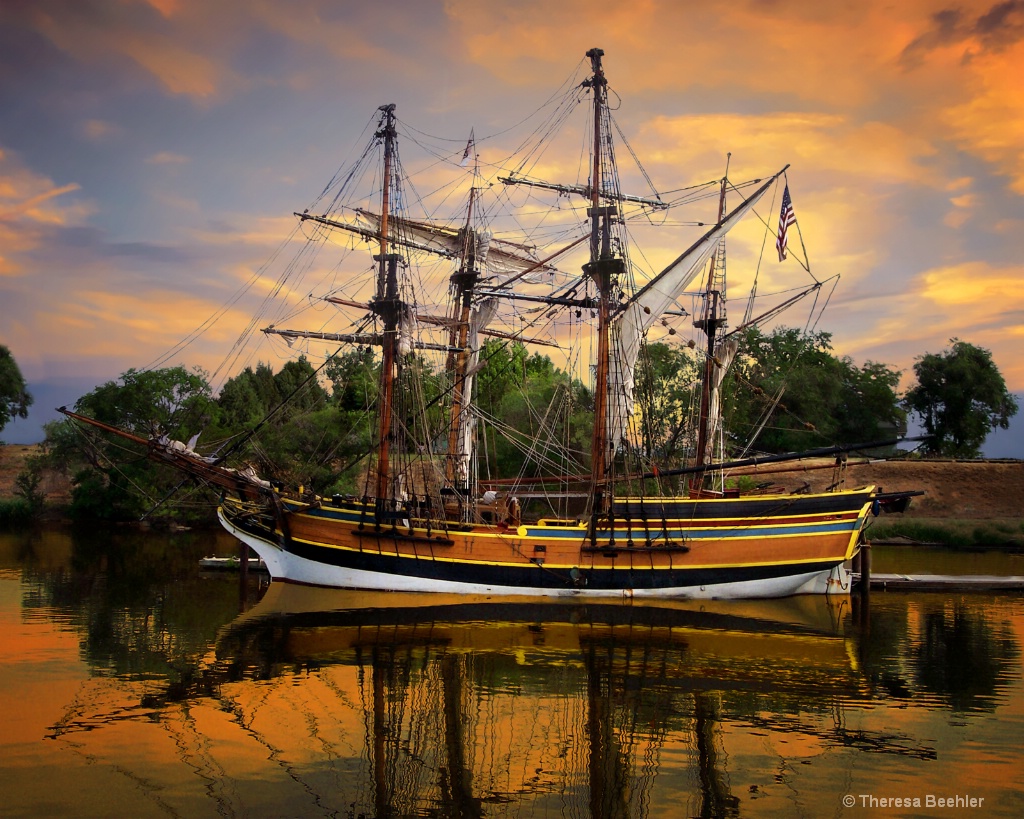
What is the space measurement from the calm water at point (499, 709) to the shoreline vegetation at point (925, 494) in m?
23.8

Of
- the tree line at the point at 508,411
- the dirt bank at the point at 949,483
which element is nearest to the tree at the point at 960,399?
the tree line at the point at 508,411

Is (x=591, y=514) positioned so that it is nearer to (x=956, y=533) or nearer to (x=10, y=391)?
(x=956, y=533)

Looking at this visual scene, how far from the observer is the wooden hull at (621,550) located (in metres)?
25.0

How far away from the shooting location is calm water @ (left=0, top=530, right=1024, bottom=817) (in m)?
10.4

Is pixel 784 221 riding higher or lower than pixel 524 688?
higher

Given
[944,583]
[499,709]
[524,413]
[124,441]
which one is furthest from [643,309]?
[124,441]

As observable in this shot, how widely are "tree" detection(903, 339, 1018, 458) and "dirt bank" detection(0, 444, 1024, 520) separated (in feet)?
40.4

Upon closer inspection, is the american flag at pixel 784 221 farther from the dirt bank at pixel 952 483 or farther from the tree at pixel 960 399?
the tree at pixel 960 399

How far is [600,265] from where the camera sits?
2762 cm

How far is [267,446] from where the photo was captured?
50.9 metres

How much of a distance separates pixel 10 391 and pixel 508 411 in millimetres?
42631

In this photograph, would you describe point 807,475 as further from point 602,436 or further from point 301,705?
point 301,705

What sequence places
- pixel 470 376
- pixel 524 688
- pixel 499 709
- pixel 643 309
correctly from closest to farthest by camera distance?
1. pixel 499 709
2. pixel 524 688
3. pixel 643 309
4. pixel 470 376

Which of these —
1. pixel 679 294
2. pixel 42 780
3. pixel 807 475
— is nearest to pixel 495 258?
pixel 679 294
